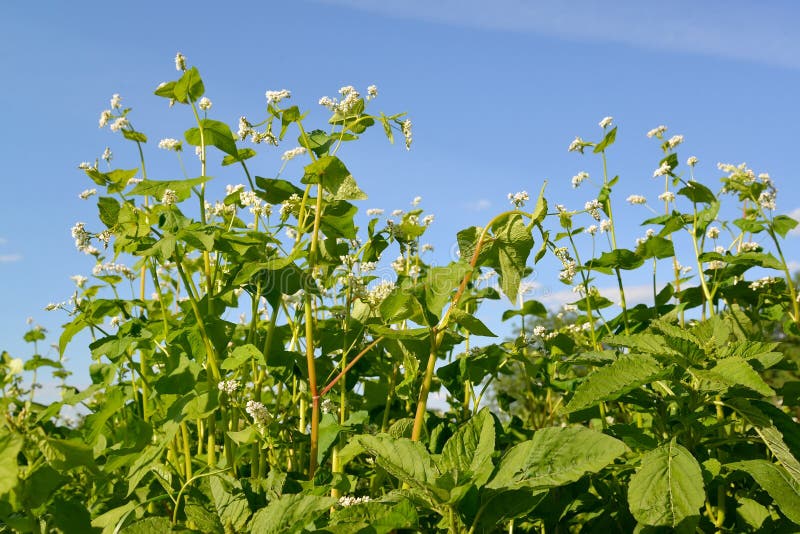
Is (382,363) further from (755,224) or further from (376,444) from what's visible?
(755,224)

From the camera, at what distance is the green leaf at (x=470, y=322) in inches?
81.0

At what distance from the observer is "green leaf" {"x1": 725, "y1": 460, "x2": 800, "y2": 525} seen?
1.88m

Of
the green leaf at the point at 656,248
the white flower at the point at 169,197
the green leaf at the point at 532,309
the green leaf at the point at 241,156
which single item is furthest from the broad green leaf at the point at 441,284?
the green leaf at the point at 532,309

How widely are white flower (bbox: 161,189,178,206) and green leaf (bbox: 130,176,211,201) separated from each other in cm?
2

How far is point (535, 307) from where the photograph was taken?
362cm

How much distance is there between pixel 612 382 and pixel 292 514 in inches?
37.6

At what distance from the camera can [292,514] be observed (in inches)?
61.3

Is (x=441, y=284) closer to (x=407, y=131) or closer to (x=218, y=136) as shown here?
(x=407, y=131)

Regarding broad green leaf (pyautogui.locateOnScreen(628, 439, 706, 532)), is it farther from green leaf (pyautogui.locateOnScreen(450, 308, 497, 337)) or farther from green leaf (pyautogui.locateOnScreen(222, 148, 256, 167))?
green leaf (pyautogui.locateOnScreen(222, 148, 256, 167))

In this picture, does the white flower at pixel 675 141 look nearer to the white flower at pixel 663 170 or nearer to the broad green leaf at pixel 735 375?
the white flower at pixel 663 170

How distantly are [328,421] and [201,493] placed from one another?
52 centimetres

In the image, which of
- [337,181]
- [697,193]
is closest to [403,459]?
[337,181]

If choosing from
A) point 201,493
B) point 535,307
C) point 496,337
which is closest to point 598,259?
point 535,307

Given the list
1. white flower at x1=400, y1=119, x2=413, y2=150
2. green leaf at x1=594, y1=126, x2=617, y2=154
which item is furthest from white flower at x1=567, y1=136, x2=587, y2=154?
white flower at x1=400, y1=119, x2=413, y2=150
